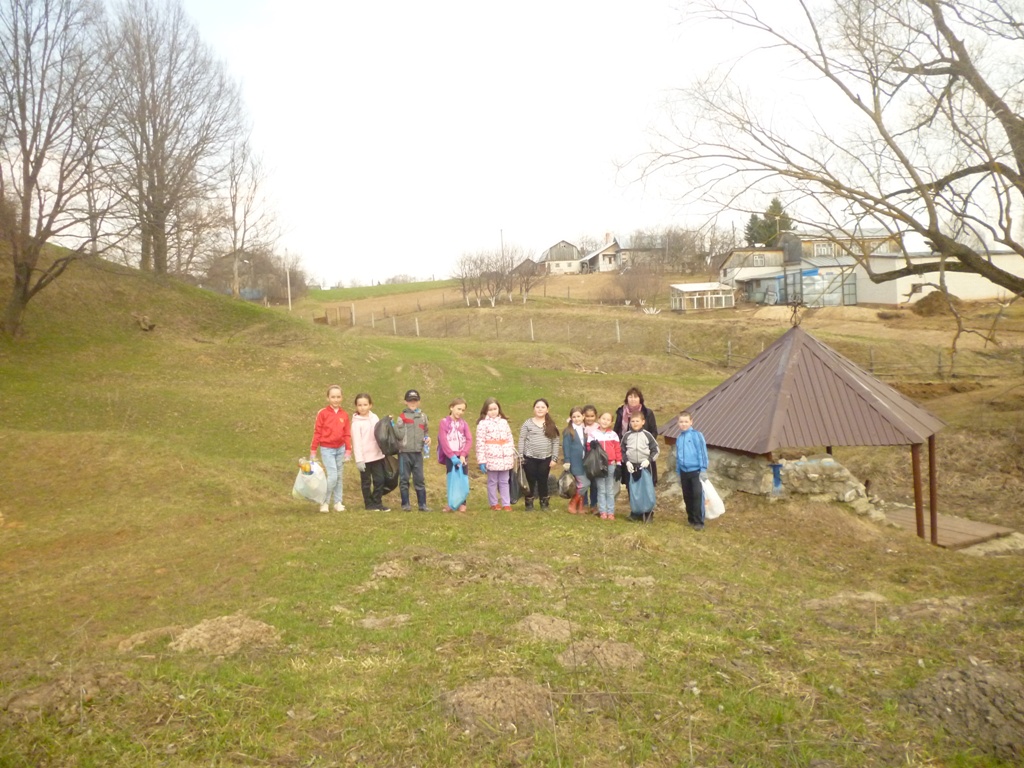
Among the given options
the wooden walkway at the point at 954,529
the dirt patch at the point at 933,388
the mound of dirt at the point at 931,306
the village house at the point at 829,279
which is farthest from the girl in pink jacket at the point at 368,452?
the mound of dirt at the point at 931,306

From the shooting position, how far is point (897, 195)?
42.4 feet

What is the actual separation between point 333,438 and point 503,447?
2.25m

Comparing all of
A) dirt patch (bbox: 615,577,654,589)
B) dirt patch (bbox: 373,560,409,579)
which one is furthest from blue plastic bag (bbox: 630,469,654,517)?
dirt patch (bbox: 373,560,409,579)

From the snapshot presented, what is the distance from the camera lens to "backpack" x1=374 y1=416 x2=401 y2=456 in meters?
10.9

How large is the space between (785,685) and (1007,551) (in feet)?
30.1

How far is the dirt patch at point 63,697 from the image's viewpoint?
4445 mm

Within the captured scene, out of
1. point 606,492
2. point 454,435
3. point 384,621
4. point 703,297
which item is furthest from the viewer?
point 703,297

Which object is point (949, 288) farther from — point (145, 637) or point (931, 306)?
point (145, 637)

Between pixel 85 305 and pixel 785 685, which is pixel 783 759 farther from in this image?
pixel 85 305

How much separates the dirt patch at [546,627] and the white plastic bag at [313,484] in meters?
6.01

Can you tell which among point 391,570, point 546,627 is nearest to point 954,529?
point 391,570

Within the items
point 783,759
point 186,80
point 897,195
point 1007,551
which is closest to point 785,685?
point 783,759

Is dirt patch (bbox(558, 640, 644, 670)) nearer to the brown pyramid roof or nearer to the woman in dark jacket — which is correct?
the woman in dark jacket

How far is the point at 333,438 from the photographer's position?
1112 cm
